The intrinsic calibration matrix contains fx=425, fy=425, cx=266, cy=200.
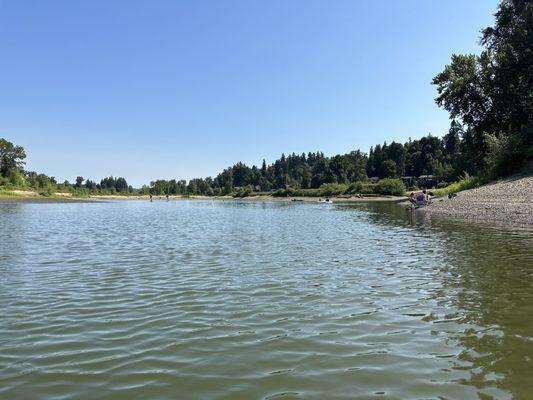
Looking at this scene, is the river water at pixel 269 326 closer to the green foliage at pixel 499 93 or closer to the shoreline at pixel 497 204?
the shoreline at pixel 497 204

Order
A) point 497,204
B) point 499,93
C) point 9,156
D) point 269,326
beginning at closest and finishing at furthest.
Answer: point 269,326, point 497,204, point 499,93, point 9,156

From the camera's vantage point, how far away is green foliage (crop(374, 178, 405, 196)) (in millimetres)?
136375

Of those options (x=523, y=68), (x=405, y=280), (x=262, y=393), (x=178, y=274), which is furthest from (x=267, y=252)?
(x=523, y=68)

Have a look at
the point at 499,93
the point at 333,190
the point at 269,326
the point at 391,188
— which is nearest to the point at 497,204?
the point at 499,93

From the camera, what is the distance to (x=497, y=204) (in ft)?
128

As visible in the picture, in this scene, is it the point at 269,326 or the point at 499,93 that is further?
the point at 499,93

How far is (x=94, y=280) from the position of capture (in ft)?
46.3

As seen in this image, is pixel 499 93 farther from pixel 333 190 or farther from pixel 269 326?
pixel 333 190

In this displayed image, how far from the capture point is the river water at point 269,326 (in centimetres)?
627

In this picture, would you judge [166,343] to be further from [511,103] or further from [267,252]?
[511,103]

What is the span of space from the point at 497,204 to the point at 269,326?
1438 inches

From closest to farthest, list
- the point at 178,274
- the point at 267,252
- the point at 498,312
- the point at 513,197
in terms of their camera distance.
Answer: the point at 498,312 → the point at 178,274 → the point at 267,252 → the point at 513,197

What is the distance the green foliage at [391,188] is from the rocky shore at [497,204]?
86509 millimetres

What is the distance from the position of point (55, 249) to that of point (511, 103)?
6184 centimetres
